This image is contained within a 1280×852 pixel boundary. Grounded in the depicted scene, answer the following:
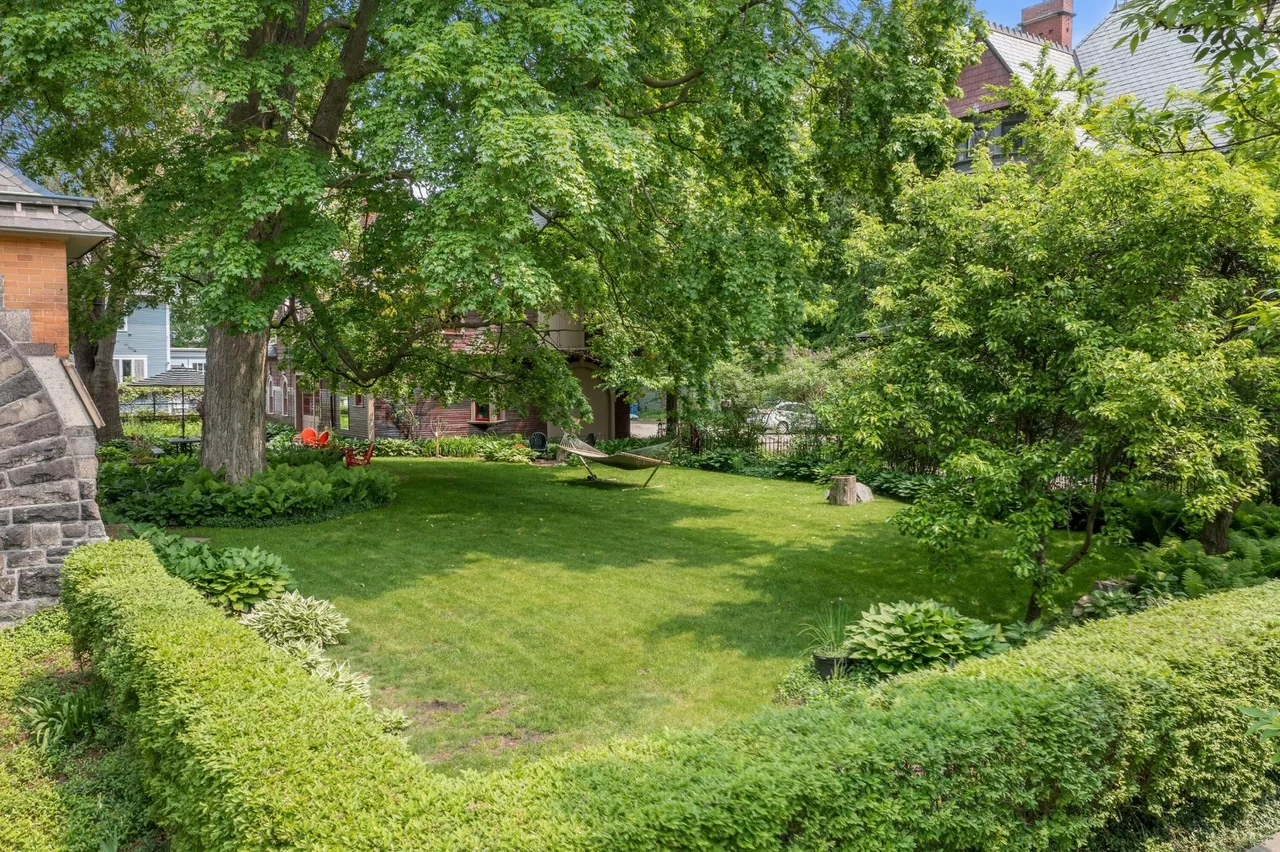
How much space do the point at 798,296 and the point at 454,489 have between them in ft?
25.9

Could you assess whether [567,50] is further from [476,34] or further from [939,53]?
[939,53]

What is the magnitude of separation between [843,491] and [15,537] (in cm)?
1182

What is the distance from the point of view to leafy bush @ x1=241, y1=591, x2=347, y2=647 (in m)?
6.62

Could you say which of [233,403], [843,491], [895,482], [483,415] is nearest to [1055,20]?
[895,482]

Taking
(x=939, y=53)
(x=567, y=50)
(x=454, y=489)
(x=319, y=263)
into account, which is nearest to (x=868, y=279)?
(x=939, y=53)

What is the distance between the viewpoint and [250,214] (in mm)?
9172

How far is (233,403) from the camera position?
12602 millimetres

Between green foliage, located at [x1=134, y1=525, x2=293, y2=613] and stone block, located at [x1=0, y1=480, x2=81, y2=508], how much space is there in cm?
91

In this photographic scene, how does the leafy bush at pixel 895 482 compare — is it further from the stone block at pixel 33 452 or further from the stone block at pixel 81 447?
the stone block at pixel 33 452

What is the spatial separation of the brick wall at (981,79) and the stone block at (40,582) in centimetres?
2186

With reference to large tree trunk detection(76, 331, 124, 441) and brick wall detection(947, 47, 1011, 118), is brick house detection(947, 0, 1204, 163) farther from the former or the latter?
large tree trunk detection(76, 331, 124, 441)

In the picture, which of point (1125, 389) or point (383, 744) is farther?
point (1125, 389)

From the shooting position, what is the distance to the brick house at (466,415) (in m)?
24.2

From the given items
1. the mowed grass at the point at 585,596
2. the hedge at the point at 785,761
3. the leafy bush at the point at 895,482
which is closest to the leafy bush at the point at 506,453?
the mowed grass at the point at 585,596
